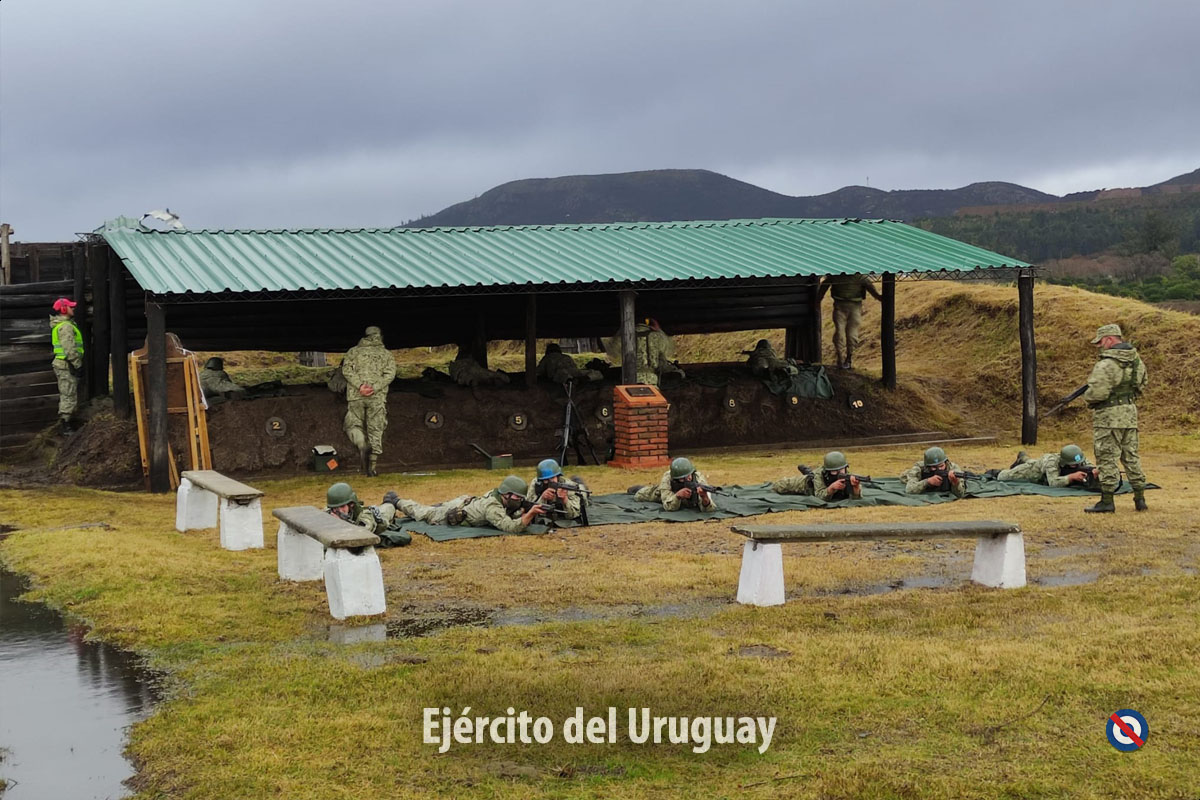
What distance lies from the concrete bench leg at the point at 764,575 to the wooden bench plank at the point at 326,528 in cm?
262

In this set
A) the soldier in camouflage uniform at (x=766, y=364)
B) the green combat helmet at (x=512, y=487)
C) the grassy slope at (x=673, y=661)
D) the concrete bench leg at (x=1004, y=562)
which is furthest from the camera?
the soldier in camouflage uniform at (x=766, y=364)

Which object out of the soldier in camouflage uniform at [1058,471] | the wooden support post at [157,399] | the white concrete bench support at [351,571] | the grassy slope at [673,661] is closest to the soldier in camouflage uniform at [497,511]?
the grassy slope at [673,661]

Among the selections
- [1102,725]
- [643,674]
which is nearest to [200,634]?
[643,674]

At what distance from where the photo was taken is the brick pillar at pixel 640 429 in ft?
58.6

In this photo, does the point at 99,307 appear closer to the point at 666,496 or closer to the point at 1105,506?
the point at 666,496

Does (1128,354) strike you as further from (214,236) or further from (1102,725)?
(214,236)

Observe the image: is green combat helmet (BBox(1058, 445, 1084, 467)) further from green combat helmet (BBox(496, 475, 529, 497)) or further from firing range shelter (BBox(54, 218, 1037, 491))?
green combat helmet (BBox(496, 475, 529, 497))

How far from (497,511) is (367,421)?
6.06 metres

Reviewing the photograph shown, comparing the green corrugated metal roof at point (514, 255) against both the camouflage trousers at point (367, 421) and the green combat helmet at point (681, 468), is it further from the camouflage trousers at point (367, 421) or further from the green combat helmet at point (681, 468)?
the green combat helmet at point (681, 468)

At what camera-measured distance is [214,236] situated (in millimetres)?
20000

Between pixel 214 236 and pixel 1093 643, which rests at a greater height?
pixel 214 236

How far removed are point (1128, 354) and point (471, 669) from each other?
8.02 metres

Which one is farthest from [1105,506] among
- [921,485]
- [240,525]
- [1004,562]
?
[240,525]

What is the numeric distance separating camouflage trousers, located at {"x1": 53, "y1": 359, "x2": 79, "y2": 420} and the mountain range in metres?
60.2
